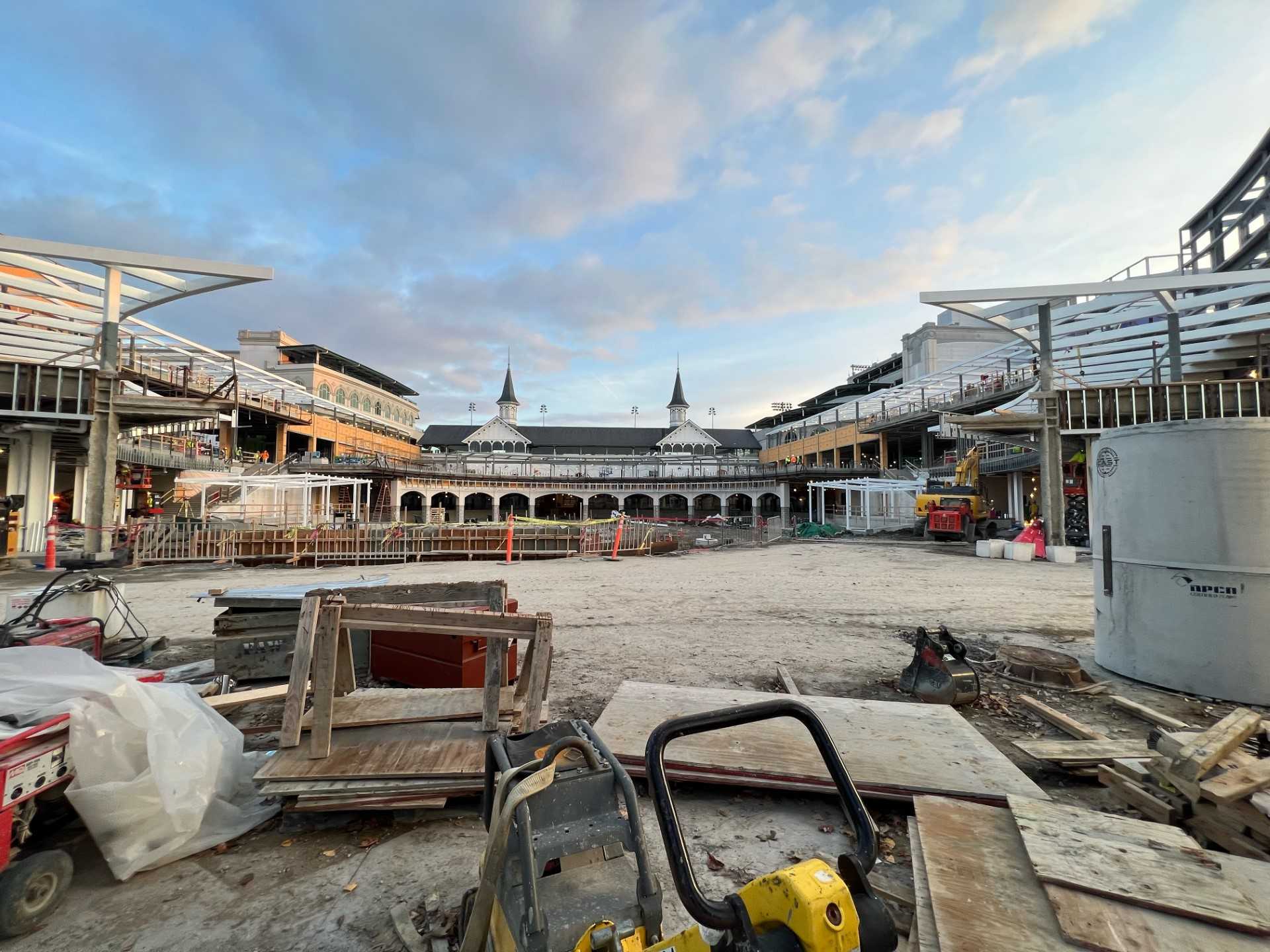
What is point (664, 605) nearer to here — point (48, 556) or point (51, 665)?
point (51, 665)

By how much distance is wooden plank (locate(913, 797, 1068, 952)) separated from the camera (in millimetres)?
1891

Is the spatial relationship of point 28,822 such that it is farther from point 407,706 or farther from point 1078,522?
point 1078,522

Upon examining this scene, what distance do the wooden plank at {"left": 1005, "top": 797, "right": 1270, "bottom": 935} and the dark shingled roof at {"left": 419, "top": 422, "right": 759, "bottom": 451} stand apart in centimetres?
7255

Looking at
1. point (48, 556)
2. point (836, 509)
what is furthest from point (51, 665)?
point (836, 509)

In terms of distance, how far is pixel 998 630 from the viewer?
8.32 meters

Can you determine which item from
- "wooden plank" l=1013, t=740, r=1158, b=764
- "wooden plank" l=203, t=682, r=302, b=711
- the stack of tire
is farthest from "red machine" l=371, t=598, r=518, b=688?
the stack of tire

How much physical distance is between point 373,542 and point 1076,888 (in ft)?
69.8

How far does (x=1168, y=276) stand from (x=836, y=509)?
3332 cm

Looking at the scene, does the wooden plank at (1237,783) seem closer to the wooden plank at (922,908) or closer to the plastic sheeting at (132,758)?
the wooden plank at (922,908)

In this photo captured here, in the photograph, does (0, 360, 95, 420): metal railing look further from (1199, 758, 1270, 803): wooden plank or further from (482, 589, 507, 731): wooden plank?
(1199, 758, 1270, 803): wooden plank

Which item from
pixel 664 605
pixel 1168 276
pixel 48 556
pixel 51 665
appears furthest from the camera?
pixel 1168 276

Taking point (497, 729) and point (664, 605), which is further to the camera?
point (664, 605)

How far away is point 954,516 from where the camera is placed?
26.5m

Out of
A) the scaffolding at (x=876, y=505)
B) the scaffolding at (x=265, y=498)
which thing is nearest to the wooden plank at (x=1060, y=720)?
the scaffolding at (x=265, y=498)
